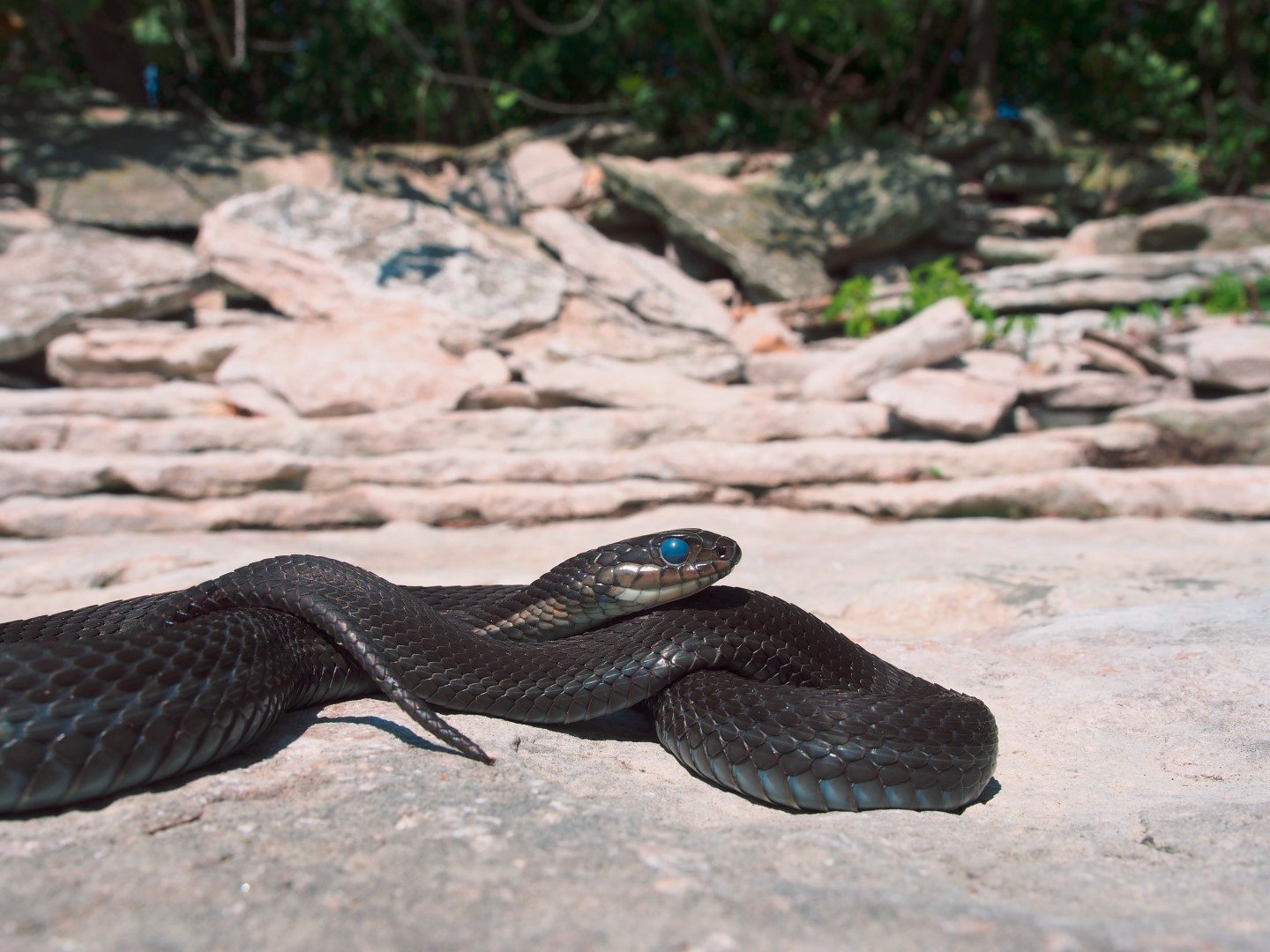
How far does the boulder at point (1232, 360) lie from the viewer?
7.07m

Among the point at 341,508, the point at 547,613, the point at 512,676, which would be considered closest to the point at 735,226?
the point at 341,508

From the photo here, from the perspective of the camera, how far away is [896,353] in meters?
7.34

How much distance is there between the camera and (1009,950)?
59.1 inches

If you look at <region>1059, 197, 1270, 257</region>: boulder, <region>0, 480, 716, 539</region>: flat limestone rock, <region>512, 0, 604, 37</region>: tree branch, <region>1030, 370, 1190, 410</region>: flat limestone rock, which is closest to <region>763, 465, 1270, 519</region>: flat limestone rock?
<region>1030, 370, 1190, 410</region>: flat limestone rock

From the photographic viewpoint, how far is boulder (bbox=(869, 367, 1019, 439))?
6.77 m

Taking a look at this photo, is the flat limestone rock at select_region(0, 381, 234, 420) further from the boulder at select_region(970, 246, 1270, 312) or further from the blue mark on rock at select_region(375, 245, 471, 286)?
the boulder at select_region(970, 246, 1270, 312)

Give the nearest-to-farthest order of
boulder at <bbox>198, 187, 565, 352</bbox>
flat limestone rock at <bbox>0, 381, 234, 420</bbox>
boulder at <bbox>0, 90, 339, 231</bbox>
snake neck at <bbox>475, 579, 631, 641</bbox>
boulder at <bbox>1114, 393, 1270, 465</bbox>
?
snake neck at <bbox>475, 579, 631, 641</bbox>, boulder at <bbox>1114, 393, 1270, 465</bbox>, flat limestone rock at <bbox>0, 381, 234, 420</bbox>, boulder at <bbox>198, 187, 565, 352</bbox>, boulder at <bbox>0, 90, 339, 231</bbox>

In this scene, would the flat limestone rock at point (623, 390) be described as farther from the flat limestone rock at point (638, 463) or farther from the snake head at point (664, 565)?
the snake head at point (664, 565)

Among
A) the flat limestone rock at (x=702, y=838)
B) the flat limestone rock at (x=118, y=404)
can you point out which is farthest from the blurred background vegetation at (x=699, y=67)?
the flat limestone rock at (x=702, y=838)

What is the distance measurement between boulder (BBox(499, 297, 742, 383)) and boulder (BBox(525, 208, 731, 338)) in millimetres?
474

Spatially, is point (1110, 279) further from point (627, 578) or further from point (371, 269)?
point (627, 578)

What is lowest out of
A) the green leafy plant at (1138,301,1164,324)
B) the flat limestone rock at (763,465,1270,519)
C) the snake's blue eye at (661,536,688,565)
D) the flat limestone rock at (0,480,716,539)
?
the flat limestone rock at (0,480,716,539)

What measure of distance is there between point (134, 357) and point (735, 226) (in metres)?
6.13

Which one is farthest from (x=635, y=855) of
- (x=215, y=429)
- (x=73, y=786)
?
(x=215, y=429)
